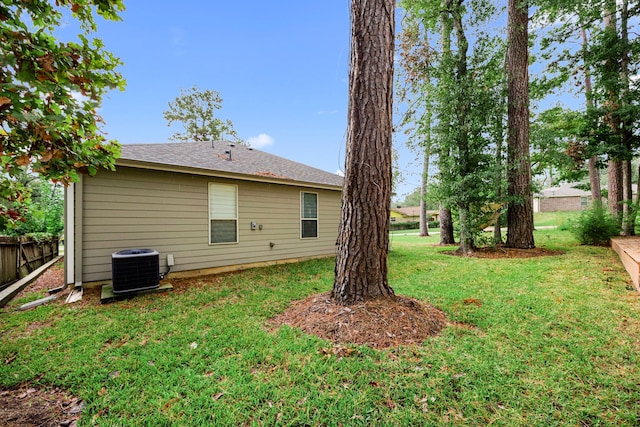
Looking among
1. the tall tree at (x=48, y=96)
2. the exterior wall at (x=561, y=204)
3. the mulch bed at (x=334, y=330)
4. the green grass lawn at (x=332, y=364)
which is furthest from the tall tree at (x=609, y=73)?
the exterior wall at (x=561, y=204)

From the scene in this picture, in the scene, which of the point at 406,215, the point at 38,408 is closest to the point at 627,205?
the point at 38,408

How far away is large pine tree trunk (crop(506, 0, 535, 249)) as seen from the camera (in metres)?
7.38

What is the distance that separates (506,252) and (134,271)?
885cm

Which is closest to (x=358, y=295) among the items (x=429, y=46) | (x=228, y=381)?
(x=228, y=381)

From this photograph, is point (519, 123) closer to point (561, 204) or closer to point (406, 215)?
point (561, 204)

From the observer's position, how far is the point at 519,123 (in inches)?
294

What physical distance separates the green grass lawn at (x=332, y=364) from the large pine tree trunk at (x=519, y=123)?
4.03m

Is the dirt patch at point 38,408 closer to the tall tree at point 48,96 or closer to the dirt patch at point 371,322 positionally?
the tall tree at point 48,96

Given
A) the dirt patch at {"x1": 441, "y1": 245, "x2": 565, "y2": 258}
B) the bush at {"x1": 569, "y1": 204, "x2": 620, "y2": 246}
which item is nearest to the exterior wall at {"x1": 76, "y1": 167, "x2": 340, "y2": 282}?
the dirt patch at {"x1": 441, "y1": 245, "x2": 565, "y2": 258}

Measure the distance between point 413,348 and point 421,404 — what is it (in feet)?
2.27

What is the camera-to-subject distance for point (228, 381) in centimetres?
203

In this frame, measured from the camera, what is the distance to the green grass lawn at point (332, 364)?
1.69m

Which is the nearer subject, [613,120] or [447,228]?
[613,120]

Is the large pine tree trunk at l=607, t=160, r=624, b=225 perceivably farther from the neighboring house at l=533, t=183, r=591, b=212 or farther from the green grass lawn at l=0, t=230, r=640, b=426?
the neighboring house at l=533, t=183, r=591, b=212
